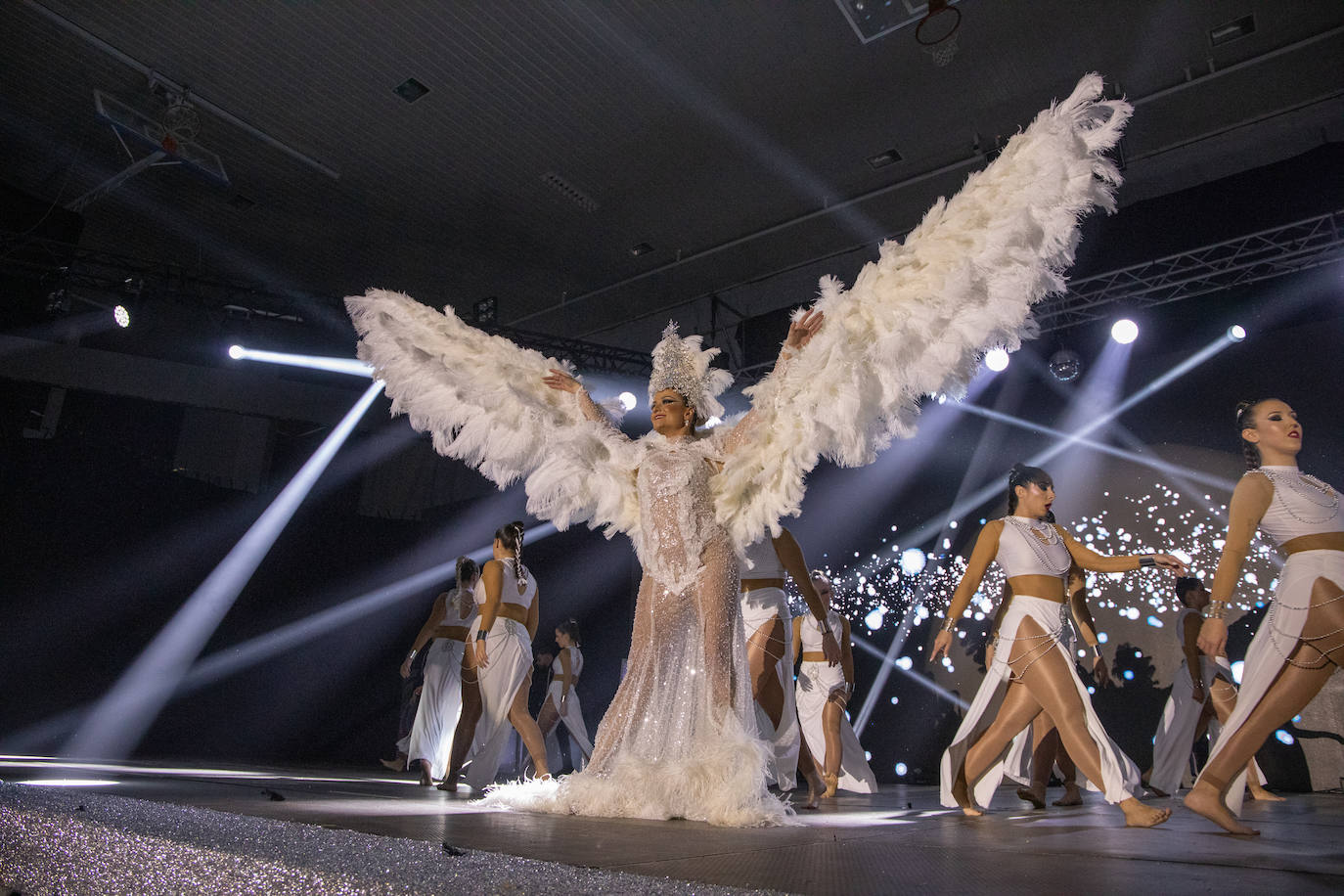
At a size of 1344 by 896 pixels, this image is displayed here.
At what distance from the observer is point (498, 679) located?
553 centimetres

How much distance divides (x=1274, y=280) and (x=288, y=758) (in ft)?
42.6

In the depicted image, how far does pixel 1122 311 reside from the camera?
8.52m

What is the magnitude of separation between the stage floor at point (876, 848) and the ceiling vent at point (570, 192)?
7.43 m

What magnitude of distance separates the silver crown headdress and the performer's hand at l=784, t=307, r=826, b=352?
453mm

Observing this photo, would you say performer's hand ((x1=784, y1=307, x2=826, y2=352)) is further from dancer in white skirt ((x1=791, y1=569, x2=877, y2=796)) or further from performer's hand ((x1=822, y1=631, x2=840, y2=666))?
dancer in white skirt ((x1=791, y1=569, x2=877, y2=796))

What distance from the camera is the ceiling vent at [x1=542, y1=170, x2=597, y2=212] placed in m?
9.58

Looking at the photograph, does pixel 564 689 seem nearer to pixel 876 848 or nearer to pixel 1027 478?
pixel 1027 478

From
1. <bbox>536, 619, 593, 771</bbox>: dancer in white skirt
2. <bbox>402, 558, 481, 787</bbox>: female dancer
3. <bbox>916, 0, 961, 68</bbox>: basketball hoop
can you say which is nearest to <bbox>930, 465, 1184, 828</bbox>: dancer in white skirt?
<bbox>402, 558, 481, 787</bbox>: female dancer

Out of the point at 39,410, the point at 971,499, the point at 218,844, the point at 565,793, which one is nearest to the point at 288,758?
the point at 39,410

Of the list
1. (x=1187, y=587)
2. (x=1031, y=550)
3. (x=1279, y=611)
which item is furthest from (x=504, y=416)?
(x=1187, y=587)

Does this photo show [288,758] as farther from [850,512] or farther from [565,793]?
[565,793]

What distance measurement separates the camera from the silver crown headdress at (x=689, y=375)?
3.69 meters

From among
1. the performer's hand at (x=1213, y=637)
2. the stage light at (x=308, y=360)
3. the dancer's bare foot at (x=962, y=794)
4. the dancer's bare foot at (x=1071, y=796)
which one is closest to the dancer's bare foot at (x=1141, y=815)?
the performer's hand at (x=1213, y=637)

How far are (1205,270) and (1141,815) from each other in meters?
7.08
